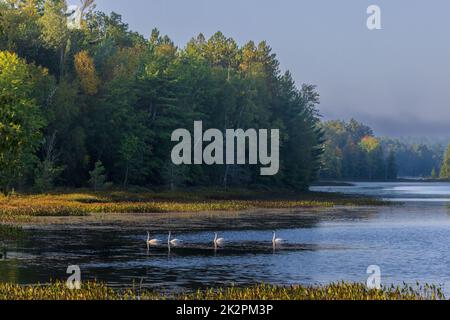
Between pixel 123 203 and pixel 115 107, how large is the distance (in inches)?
959

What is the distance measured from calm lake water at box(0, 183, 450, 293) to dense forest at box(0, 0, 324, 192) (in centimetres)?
1965

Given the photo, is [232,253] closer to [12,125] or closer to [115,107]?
[12,125]

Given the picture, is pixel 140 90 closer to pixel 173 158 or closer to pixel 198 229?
pixel 173 158

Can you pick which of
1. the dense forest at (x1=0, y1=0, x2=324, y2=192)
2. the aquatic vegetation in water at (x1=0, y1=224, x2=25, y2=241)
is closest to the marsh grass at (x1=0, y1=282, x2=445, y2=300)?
the aquatic vegetation in water at (x1=0, y1=224, x2=25, y2=241)

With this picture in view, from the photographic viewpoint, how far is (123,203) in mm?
77000

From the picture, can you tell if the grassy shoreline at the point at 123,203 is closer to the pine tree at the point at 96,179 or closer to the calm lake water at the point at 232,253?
the pine tree at the point at 96,179

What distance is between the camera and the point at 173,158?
340ft

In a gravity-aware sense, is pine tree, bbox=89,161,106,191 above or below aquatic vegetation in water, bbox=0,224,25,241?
above

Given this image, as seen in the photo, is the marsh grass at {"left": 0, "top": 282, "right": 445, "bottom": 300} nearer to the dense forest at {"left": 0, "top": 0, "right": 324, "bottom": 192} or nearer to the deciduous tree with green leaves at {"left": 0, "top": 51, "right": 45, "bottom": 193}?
the deciduous tree with green leaves at {"left": 0, "top": 51, "right": 45, "bottom": 193}

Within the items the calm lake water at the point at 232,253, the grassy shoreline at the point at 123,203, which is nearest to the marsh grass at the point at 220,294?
the calm lake water at the point at 232,253

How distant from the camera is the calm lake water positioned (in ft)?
107

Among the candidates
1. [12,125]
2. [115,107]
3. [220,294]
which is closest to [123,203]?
[115,107]

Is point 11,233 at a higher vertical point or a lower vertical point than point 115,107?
lower
